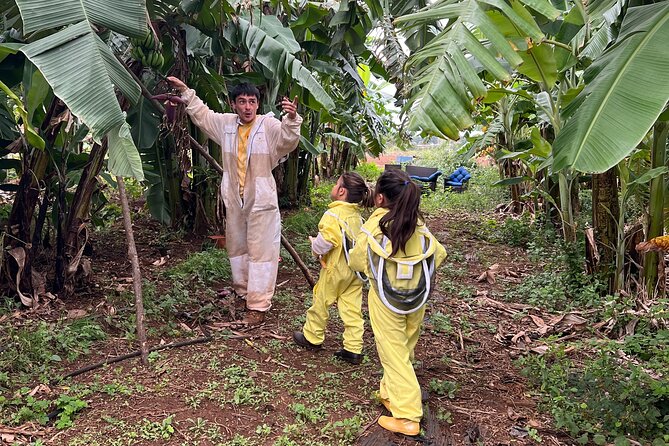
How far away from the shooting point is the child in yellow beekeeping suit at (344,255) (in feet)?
11.7

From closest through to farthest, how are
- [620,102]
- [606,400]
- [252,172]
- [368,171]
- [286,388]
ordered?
1. [620,102]
2. [606,400]
3. [286,388]
4. [252,172]
5. [368,171]

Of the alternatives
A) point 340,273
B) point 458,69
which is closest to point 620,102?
point 458,69

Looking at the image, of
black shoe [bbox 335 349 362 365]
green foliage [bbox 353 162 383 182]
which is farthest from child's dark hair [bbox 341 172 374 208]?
green foliage [bbox 353 162 383 182]

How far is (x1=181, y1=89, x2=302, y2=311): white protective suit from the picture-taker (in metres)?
3.98

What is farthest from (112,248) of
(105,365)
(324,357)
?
(324,357)

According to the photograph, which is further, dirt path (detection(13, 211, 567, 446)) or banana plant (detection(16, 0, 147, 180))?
dirt path (detection(13, 211, 567, 446))

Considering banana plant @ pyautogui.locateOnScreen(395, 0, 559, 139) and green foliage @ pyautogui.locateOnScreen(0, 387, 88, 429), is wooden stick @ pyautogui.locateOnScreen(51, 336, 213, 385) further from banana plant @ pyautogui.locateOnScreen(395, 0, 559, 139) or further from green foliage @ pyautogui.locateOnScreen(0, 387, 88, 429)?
Answer: banana plant @ pyautogui.locateOnScreen(395, 0, 559, 139)

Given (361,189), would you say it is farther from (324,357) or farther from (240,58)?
(240,58)

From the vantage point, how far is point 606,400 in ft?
9.48

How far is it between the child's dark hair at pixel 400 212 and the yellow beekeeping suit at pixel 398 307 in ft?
0.18

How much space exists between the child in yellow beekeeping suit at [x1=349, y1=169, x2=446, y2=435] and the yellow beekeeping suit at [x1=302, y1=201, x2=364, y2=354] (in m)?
0.63

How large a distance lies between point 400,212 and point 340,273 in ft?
3.07

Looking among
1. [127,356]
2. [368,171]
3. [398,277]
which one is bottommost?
[368,171]

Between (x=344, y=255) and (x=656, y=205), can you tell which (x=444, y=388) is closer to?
(x=344, y=255)
